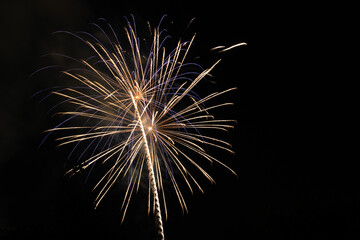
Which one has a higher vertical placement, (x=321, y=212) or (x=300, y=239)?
(x=321, y=212)

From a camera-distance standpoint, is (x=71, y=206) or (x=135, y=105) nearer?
(x=135, y=105)

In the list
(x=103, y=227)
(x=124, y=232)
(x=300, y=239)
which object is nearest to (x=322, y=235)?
(x=300, y=239)

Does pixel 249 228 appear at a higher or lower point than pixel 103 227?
lower

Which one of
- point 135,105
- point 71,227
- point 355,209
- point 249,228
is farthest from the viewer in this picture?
point 249,228

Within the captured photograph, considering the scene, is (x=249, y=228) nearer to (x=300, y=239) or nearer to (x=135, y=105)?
(x=300, y=239)

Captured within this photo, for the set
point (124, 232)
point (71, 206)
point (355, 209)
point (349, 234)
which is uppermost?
point (71, 206)

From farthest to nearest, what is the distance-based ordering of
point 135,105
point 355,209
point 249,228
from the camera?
point 249,228, point 355,209, point 135,105

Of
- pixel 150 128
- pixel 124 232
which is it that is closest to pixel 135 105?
pixel 150 128

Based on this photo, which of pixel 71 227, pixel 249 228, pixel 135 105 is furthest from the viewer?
pixel 249 228

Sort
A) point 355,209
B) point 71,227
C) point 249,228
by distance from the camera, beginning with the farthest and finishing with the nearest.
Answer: point 249,228 < point 355,209 < point 71,227

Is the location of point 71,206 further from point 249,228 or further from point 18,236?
point 249,228
